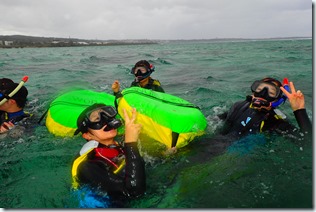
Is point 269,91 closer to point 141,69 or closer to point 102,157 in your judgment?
point 102,157

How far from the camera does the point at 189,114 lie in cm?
404

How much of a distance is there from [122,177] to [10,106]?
332cm

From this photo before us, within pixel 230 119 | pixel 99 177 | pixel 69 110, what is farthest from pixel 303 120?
pixel 69 110

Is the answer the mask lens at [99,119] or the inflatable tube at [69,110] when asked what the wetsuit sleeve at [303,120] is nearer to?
the mask lens at [99,119]

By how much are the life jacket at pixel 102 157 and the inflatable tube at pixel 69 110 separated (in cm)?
189

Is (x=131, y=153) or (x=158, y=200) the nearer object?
(x=131, y=153)

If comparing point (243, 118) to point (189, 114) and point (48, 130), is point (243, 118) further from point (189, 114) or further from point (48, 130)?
point (48, 130)

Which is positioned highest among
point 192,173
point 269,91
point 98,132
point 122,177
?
point 269,91

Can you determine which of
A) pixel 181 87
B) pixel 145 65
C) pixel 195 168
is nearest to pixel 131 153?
pixel 195 168

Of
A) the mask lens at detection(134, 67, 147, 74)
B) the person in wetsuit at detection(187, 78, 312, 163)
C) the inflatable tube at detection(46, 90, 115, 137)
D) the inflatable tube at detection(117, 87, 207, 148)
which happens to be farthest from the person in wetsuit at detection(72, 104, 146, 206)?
the mask lens at detection(134, 67, 147, 74)

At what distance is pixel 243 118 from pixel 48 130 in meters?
3.48

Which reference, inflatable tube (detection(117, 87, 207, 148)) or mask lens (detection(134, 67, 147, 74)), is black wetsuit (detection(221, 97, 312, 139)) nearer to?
inflatable tube (detection(117, 87, 207, 148))

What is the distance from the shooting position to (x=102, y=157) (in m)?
3.13

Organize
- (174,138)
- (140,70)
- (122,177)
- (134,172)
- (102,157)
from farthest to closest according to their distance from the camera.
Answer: (140,70) → (174,138) → (102,157) → (122,177) → (134,172)
